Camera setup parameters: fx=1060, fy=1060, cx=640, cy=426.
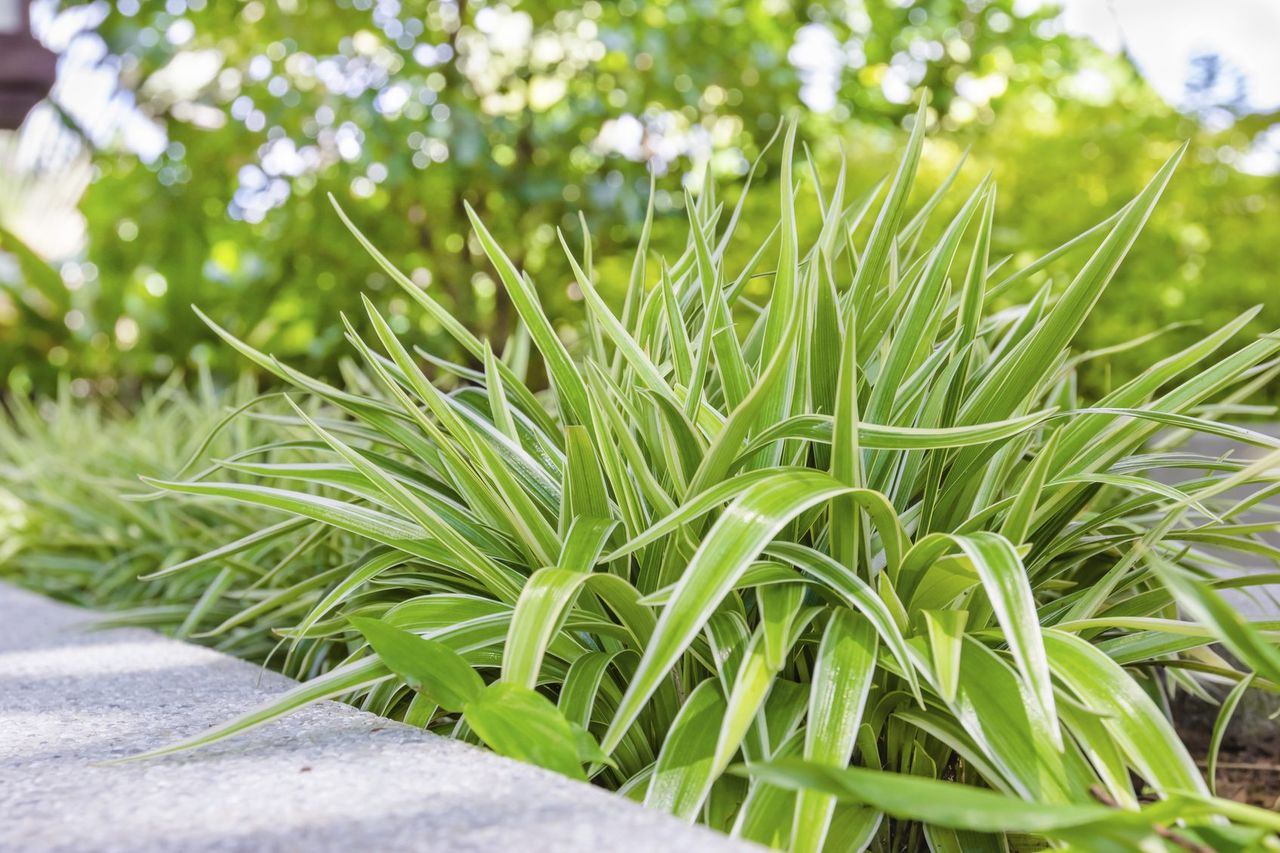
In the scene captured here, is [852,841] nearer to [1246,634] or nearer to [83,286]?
[1246,634]

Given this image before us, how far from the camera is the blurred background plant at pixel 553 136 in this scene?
12.1 feet

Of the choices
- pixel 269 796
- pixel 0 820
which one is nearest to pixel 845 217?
pixel 269 796

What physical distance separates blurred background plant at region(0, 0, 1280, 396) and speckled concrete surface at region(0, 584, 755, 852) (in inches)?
99.0

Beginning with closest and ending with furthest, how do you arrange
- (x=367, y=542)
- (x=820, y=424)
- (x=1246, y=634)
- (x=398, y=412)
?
(x=1246, y=634) < (x=820, y=424) < (x=398, y=412) < (x=367, y=542)

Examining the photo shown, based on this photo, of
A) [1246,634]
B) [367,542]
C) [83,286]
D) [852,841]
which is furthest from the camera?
[83,286]

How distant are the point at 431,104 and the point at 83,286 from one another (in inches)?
115

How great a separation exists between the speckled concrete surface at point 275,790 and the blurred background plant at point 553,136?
2514 mm

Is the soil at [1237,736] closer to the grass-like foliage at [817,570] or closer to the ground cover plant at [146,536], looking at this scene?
the grass-like foliage at [817,570]

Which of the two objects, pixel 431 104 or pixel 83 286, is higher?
pixel 431 104

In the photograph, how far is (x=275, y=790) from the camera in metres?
0.79

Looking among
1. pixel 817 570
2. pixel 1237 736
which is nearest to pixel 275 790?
pixel 817 570

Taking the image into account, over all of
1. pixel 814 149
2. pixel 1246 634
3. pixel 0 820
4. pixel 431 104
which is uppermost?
pixel 814 149

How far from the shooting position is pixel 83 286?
222 inches

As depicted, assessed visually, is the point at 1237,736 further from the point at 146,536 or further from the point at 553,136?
the point at 553,136
